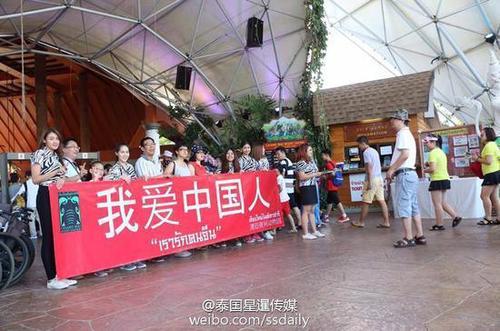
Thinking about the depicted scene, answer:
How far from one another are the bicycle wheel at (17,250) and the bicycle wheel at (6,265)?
0.07m

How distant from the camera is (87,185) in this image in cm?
474

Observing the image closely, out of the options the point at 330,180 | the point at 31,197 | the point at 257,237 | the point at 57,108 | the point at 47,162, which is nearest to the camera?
the point at 47,162

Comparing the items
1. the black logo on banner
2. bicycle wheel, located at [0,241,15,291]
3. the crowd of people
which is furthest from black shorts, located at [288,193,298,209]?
bicycle wheel, located at [0,241,15,291]

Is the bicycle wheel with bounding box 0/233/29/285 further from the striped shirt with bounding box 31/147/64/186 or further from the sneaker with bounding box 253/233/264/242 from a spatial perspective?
the sneaker with bounding box 253/233/264/242

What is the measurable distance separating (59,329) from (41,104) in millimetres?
22798

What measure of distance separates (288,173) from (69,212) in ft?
14.1

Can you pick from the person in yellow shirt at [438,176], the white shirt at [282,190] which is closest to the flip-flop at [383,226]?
the person in yellow shirt at [438,176]

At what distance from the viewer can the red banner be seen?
14.8ft

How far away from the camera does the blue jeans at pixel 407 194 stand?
5.27 metres

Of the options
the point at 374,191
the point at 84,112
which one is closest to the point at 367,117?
the point at 374,191

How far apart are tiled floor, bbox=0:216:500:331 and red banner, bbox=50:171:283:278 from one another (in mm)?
249

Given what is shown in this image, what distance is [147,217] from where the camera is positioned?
530 cm

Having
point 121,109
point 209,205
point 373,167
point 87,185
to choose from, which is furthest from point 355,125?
point 121,109

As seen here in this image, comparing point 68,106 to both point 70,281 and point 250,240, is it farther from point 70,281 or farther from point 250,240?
point 70,281
